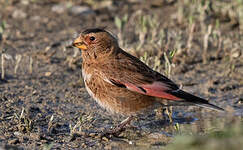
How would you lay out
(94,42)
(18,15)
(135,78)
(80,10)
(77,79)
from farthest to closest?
(80,10) < (18,15) < (77,79) < (94,42) < (135,78)

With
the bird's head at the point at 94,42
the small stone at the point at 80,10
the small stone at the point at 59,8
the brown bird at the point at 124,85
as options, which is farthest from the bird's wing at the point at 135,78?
the small stone at the point at 59,8

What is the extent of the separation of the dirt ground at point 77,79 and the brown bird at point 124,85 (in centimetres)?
24

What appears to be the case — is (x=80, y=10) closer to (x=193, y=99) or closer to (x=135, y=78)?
(x=135, y=78)

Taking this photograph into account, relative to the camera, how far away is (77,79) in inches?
283

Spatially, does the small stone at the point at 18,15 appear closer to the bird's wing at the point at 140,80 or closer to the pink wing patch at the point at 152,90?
the bird's wing at the point at 140,80

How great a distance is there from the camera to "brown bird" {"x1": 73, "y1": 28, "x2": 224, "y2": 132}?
5410mm

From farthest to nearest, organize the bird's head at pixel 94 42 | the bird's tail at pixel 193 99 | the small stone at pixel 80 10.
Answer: the small stone at pixel 80 10 < the bird's head at pixel 94 42 < the bird's tail at pixel 193 99

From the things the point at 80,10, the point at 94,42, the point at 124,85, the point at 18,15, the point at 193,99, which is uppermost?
the point at 80,10

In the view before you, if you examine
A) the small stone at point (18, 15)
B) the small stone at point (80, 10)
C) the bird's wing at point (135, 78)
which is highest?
the small stone at point (80, 10)

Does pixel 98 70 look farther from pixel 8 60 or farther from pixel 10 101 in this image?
pixel 8 60

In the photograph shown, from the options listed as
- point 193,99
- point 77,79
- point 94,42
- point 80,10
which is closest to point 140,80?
point 193,99

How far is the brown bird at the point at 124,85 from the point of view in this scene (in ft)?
17.7

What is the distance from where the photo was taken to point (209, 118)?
6348mm

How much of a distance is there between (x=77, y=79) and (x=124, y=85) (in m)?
1.86
